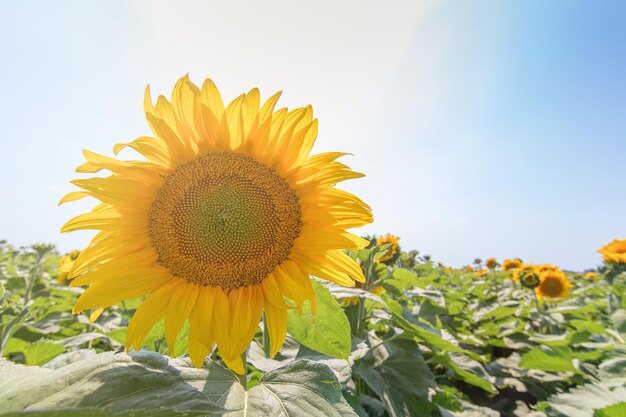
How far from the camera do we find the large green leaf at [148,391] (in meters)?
0.70

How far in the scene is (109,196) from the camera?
1.49 meters

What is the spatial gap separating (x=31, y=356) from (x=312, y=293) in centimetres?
175

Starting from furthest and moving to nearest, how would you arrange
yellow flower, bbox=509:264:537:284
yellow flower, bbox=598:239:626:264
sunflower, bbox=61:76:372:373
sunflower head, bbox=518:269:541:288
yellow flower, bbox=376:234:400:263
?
yellow flower, bbox=509:264:537:284
sunflower head, bbox=518:269:541:288
yellow flower, bbox=598:239:626:264
yellow flower, bbox=376:234:400:263
sunflower, bbox=61:76:372:373

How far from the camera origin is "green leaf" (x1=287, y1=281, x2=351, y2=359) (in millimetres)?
1479

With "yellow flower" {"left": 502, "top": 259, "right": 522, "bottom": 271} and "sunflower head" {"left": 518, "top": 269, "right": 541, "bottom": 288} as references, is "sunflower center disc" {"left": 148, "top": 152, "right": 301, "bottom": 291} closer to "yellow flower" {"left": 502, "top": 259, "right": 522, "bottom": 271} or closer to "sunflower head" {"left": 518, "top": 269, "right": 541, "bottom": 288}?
"sunflower head" {"left": 518, "top": 269, "right": 541, "bottom": 288}

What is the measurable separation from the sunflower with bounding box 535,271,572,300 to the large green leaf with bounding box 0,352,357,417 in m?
7.21

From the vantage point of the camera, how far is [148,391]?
816 millimetres

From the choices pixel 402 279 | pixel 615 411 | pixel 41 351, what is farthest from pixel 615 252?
pixel 41 351

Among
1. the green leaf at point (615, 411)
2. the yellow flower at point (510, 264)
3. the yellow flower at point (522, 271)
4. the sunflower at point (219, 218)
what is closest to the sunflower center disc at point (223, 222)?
the sunflower at point (219, 218)

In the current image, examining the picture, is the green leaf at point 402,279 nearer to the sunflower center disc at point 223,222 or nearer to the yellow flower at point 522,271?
the sunflower center disc at point 223,222

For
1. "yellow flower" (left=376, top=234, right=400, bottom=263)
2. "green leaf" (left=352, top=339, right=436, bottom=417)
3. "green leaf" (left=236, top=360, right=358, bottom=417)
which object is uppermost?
"yellow flower" (left=376, top=234, right=400, bottom=263)

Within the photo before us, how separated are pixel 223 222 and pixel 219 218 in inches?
0.9

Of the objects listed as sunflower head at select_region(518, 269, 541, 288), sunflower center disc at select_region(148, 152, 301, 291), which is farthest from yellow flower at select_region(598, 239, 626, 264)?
sunflower center disc at select_region(148, 152, 301, 291)

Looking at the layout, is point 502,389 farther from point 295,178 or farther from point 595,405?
point 295,178
